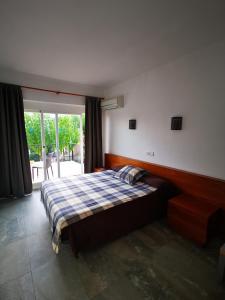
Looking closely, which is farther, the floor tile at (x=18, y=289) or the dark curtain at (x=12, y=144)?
the dark curtain at (x=12, y=144)

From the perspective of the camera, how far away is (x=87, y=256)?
186cm

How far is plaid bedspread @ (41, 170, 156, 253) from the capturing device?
1.83 metres

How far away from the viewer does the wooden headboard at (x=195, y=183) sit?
216 cm

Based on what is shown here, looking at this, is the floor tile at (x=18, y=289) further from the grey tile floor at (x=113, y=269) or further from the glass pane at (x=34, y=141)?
the glass pane at (x=34, y=141)

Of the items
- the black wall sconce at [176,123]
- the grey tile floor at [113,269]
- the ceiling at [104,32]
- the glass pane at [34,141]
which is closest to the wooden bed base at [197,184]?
the grey tile floor at [113,269]

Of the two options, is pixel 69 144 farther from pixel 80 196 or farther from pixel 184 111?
pixel 184 111

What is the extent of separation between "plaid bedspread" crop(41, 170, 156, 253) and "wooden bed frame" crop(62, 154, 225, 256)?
0.27 ft

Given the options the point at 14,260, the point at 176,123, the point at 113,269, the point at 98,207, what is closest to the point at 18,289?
the point at 14,260

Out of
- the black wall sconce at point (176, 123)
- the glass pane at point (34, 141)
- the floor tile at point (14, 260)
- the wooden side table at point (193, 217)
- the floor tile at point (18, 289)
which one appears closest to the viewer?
the floor tile at point (18, 289)

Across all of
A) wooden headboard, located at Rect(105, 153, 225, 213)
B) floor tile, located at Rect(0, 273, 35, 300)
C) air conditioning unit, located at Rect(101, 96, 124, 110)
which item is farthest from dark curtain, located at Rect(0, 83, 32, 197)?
wooden headboard, located at Rect(105, 153, 225, 213)

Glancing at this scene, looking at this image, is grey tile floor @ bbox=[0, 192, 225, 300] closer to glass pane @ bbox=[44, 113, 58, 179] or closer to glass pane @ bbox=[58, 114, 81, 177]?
glass pane @ bbox=[44, 113, 58, 179]

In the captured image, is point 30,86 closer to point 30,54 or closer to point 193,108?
point 30,54

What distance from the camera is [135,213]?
230 centimetres

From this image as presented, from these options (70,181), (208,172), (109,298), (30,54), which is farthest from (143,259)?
(30,54)
